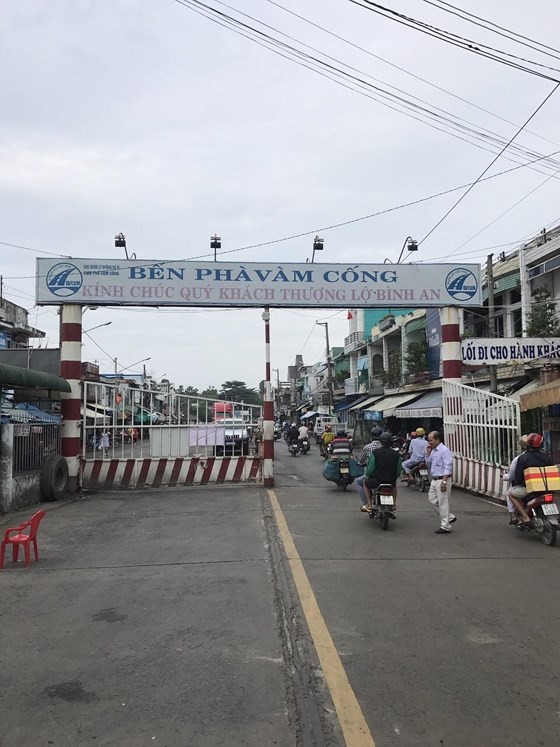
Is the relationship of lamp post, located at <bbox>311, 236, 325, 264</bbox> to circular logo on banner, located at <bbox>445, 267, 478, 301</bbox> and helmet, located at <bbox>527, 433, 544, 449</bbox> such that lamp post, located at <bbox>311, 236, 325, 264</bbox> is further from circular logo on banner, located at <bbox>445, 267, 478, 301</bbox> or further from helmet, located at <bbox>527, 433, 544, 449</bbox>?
helmet, located at <bbox>527, 433, 544, 449</bbox>

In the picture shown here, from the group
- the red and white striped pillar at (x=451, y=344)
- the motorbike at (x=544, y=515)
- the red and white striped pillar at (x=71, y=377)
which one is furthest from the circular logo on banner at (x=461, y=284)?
the red and white striped pillar at (x=71, y=377)

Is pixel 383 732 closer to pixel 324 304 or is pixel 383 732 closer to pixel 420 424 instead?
pixel 324 304

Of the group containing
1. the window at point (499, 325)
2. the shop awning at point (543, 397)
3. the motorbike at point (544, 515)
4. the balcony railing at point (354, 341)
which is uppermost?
the balcony railing at point (354, 341)

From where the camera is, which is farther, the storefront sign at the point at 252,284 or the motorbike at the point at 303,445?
the motorbike at the point at 303,445

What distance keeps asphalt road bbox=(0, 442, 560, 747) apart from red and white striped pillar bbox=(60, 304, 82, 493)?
6.15 m

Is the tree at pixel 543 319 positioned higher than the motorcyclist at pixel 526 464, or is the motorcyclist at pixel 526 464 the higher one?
the tree at pixel 543 319

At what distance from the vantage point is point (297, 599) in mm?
5699

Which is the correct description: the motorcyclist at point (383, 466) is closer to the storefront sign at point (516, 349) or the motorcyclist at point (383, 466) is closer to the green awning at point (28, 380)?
the storefront sign at point (516, 349)

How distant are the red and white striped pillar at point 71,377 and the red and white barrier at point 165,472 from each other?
1.72ft

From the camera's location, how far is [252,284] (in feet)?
49.4

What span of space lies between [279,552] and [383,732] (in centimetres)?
442

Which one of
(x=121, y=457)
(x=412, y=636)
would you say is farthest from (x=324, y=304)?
(x=412, y=636)

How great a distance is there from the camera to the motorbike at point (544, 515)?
25.8 feet

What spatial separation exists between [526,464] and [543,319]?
1209cm
